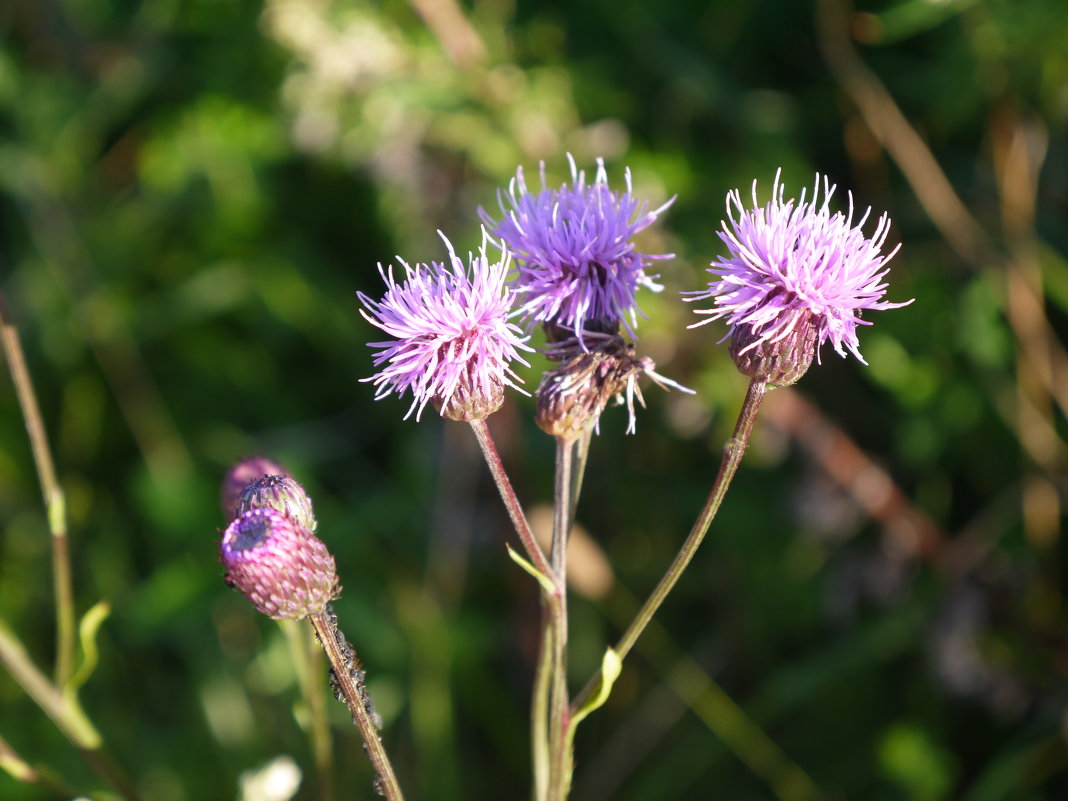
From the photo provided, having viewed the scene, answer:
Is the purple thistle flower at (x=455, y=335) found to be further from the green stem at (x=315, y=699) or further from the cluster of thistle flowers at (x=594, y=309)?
the green stem at (x=315, y=699)

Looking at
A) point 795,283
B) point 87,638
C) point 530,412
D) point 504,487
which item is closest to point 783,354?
point 795,283

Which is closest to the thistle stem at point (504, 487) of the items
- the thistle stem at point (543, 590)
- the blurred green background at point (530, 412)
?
the thistle stem at point (543, 590)

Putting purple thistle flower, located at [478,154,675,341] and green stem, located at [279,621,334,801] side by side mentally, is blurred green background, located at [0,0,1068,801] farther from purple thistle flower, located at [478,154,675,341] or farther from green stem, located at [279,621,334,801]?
purple thistle flower, located at [478,154,675,341]

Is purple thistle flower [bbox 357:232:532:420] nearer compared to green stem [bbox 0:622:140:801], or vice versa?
purple thistle flower [bbox 357:232:532:420]

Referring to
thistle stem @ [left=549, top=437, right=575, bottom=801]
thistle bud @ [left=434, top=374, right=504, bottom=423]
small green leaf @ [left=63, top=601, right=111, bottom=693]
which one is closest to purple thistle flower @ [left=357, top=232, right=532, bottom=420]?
thistle bud @ [left=434, top=374, right=504, bottom=423]

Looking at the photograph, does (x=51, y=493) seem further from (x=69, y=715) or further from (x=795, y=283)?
(x=795, y=283)

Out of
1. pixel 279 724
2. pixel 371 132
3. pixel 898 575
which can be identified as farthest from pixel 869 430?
pixel 279 724
